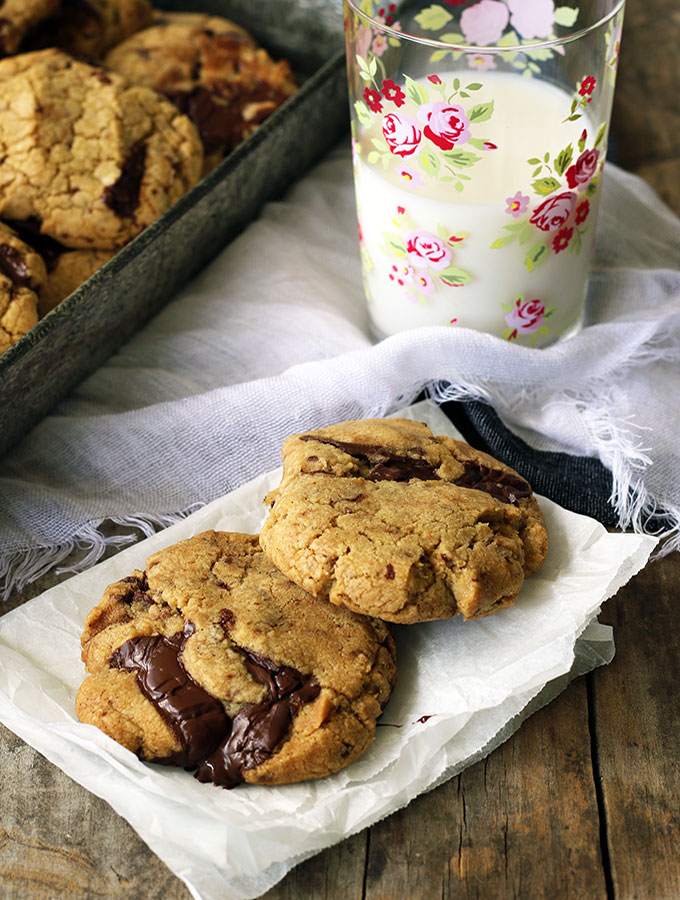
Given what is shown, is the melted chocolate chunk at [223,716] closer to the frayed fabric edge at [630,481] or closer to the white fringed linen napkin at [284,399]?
the white fringed linen napkin at [284,399]

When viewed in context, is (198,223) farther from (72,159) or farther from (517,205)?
(517,205)

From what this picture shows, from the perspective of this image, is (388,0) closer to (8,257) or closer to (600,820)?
(8,257)

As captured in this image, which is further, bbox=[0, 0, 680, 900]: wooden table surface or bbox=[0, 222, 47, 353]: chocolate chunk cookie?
bbox=[0, 222, 47, 353]: chocolate chunk cookie

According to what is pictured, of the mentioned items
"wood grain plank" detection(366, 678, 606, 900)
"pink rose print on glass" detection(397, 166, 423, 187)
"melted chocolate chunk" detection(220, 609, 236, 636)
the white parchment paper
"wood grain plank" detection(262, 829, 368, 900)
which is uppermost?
"pink rose print on glass" detection(397, 166, 423, 187)

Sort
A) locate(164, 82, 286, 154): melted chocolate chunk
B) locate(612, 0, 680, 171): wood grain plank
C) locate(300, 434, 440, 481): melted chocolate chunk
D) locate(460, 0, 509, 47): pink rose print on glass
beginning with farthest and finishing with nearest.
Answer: locate(612, 0, 680, 171): wood grain plank → locate(164, 82, 286, 154): melted chocolate chunk → locate(460, 0, 509, 47): pink rose print on glass → locate(300, 434, 440, 481): melted chocolate chunk

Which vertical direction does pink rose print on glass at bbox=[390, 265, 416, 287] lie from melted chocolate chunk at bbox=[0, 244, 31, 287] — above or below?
below

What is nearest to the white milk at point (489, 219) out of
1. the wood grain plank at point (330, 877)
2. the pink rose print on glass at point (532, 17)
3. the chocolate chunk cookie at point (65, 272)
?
the pink rose print on glass at point (532, 17)

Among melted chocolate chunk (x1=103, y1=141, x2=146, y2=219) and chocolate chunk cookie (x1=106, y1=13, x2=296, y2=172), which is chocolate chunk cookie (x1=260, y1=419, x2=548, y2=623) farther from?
chocolate chunk cookie (x1=106, y1=13, x2=296, y2=172)

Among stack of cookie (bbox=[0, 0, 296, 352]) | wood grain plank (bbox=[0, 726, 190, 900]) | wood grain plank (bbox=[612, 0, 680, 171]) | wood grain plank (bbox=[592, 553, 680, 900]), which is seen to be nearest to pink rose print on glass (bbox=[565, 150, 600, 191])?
wood grain plank (bbox=[592, 553, 680, 900])
